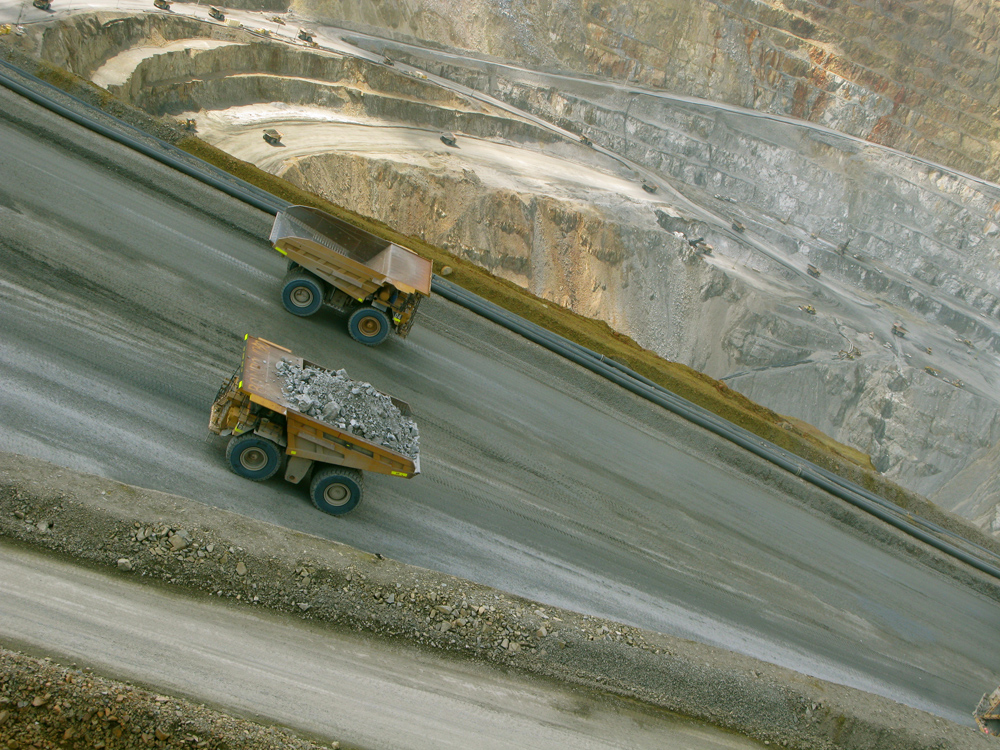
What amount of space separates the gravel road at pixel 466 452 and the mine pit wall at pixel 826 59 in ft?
171

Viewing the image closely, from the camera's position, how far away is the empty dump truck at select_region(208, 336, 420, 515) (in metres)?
8.16

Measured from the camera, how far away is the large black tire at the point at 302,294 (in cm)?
1187

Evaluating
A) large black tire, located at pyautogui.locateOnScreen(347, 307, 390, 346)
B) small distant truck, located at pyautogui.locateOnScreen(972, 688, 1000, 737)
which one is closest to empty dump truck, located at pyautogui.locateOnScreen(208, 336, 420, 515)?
large black tire, located at pyautogui.locateOnScreen(347, 307, 390, 346)

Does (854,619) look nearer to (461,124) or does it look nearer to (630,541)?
(630,541)

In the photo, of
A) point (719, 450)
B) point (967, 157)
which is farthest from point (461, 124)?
point (967, 157)

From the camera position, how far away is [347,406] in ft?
28.1

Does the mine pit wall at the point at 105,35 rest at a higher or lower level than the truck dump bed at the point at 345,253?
higher

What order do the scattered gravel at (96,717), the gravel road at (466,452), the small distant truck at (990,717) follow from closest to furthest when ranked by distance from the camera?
1. the scattered gravel at (96,717)
2. the gravel road at (466,452)
3. the small distant truck at (990,717)

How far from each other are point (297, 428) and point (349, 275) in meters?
4.27

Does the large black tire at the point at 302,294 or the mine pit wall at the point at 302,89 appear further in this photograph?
the mine pit wall at the point at 302,89

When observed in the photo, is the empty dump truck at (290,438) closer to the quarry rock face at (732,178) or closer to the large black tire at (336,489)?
the large black tire at (336,489)

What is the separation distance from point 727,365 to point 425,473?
31598mm

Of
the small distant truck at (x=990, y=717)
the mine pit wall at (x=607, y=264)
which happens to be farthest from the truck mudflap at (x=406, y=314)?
the mine pit wall at (x=607, y=264)

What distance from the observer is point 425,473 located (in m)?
10.3
